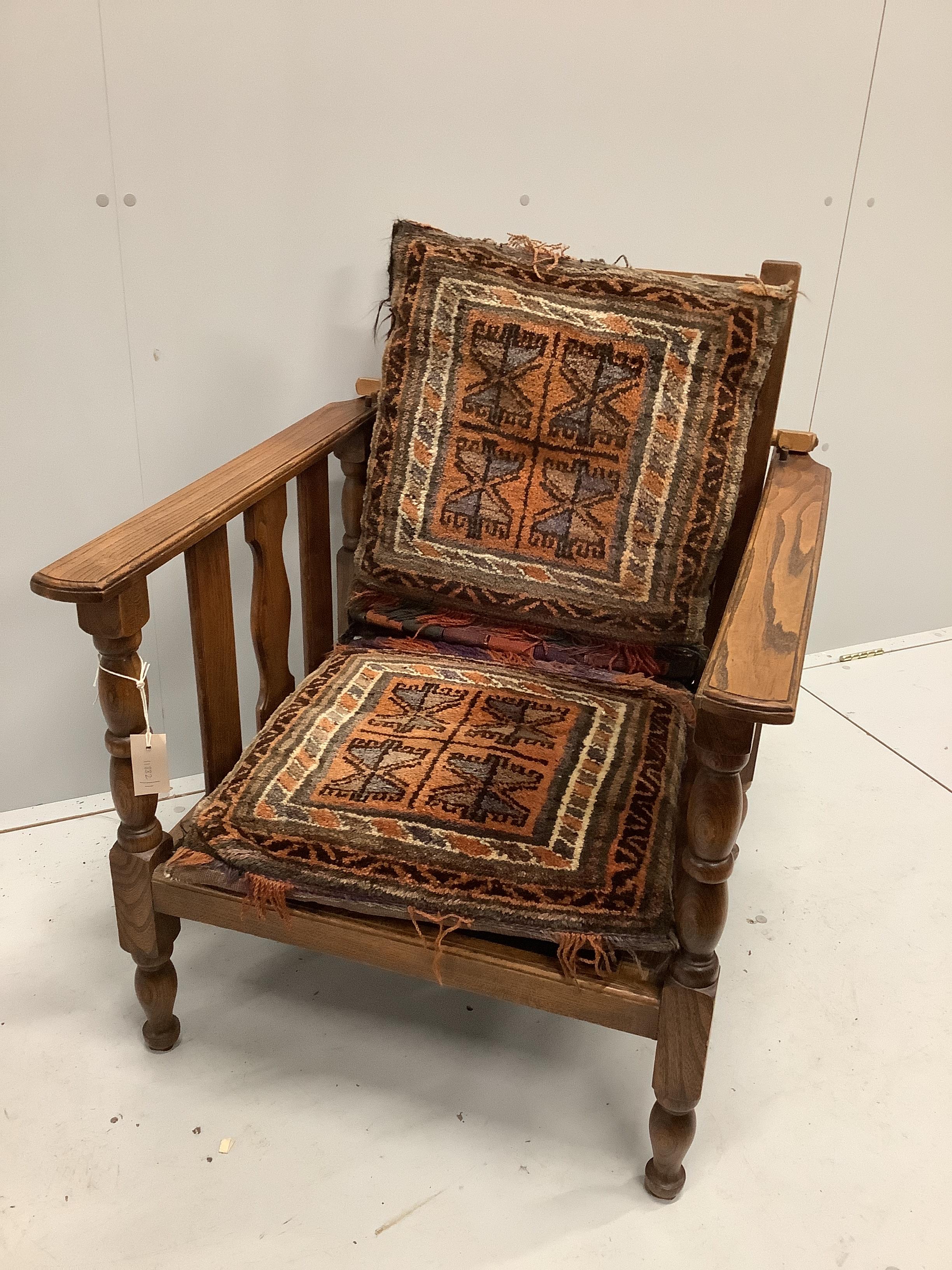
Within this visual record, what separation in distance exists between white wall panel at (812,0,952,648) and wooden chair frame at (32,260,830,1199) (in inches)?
23.7

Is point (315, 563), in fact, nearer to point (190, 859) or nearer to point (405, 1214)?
point (190, 859)

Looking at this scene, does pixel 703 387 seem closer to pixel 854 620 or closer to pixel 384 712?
pixel 384 712

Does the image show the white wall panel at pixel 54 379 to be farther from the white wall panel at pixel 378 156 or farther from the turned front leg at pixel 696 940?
the turned front leg at pixel 696 940

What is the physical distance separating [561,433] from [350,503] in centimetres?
37

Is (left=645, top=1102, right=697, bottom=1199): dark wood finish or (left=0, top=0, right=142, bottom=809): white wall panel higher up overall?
(left=0, top=0, right=142, bottom=809): white wall panel

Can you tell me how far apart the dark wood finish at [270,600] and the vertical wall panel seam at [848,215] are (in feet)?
3.58

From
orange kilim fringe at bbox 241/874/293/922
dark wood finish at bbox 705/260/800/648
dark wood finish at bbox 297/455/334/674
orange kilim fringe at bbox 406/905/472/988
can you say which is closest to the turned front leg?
orange kilim fringe at bbox 406/905/472/988

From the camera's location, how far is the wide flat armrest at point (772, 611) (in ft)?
2.78

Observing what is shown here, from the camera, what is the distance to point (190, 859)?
112 cm

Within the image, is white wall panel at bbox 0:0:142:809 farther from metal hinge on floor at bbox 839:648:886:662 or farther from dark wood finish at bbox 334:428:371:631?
metal hinge on floor at bbox 839:648:886:662

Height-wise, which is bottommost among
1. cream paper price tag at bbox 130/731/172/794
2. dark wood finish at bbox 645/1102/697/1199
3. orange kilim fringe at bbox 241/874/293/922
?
dark wood finish at bbox 645/1102/697/1199

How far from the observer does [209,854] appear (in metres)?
1.12

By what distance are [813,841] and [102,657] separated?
1.15 m

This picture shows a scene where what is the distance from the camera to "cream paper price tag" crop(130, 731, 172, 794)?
3.56ft
